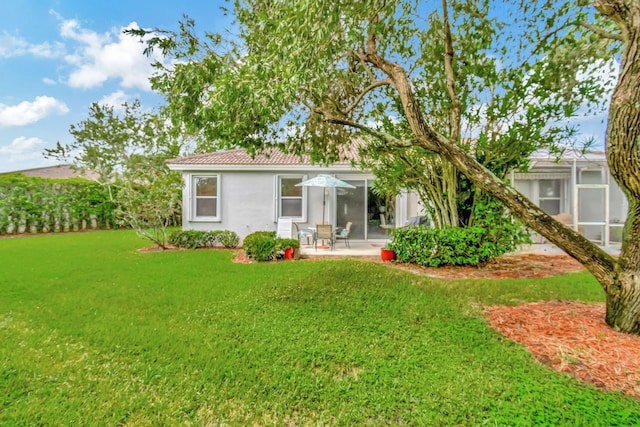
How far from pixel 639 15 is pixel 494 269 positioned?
6435mm

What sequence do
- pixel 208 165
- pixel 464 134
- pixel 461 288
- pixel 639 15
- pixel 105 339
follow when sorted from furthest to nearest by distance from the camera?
pixel 208 165, pixel 464 134, pixel 461 288, pixel 105 339, pixel 639 15

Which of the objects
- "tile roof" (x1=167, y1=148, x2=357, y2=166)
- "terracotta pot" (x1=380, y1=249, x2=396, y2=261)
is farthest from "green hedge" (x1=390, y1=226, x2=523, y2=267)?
"tile roof" (x1=167, y1=148, x2=357, y2=166)

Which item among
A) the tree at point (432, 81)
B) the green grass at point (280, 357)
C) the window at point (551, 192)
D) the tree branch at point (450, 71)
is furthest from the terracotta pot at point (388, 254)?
the window at point (551, 192)

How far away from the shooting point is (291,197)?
13.1m

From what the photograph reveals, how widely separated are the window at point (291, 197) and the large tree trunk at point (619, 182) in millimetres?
8599

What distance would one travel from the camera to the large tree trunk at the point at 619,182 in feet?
11.7

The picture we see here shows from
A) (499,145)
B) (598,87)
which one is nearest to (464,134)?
(499,145)

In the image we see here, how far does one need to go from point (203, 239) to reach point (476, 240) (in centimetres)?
974

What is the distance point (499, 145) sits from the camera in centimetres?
807

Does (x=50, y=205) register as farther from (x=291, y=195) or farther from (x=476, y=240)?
(x=476, y=240)

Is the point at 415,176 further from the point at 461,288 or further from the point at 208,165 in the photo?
the point at 208,165

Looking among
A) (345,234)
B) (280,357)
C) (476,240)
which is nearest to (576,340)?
(280,357)

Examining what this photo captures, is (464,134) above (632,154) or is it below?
above

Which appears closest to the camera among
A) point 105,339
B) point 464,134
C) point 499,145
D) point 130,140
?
point 105,339
